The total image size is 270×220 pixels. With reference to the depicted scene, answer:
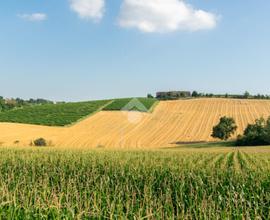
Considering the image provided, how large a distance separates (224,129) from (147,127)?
57.5 ft

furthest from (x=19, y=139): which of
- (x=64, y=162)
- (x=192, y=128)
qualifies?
(x=64, y=162)

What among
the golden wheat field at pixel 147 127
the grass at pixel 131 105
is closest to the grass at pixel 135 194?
the golden wheat field at pixel 147 127

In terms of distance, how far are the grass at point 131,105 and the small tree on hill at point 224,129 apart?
95.4ft

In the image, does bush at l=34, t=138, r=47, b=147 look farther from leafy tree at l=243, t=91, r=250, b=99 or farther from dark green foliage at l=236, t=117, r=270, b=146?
leafy tree at l=243, t=91, r=250, b=99

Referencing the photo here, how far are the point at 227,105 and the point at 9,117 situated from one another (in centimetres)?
5723

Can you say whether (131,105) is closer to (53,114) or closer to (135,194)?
(53,114)

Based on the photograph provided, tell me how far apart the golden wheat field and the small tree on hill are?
2.04 m

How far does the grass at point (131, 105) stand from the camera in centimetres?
11129

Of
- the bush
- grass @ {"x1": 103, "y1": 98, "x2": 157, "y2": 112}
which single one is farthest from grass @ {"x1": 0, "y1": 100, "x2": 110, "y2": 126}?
the bush

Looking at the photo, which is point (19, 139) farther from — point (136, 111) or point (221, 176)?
point (221, 176)

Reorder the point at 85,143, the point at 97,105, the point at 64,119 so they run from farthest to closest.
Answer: the point at 97,105 → the point at 64,119 → the point at 85,143

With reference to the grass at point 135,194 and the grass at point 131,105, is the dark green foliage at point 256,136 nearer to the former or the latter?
the grass at point 131,105

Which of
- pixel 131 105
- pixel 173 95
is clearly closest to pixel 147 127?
pixel 131 105

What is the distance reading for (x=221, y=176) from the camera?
17766 millimetres
